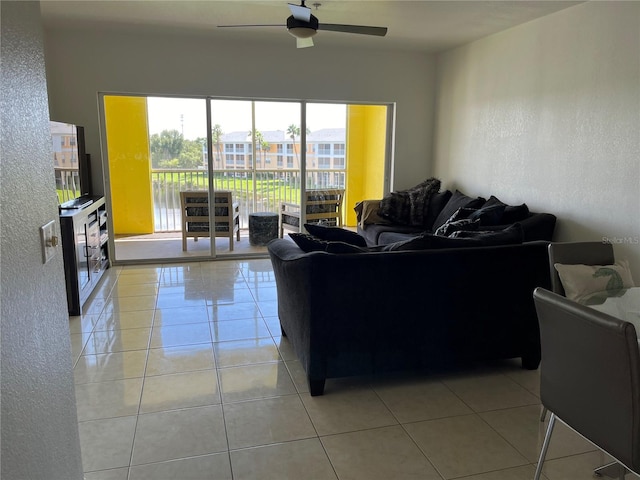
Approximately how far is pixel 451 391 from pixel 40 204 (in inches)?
94.0

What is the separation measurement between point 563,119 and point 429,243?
7.91 ft

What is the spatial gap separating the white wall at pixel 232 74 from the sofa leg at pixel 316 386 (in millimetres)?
4082

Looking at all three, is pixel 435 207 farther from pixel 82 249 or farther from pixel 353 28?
pixel 82 249

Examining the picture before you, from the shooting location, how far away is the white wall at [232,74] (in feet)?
17.2

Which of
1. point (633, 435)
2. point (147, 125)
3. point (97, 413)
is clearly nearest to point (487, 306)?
point (633, 435)

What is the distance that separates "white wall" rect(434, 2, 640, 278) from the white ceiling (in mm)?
318

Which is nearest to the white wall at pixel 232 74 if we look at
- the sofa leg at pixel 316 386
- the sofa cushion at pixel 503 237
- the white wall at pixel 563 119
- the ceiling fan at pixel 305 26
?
the white wall at pixel 563 119

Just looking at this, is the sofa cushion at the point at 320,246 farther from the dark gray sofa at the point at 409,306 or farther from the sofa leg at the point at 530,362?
the sofa leg at the point at 530,362

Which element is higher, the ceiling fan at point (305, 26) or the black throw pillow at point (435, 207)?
the ceiling fan at point (305, 26)

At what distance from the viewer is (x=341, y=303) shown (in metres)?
2.62

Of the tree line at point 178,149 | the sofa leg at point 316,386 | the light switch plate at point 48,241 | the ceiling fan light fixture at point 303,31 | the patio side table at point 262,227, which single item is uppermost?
the ceiling fan light fixture at point 303,31

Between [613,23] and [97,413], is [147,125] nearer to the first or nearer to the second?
[97,413]

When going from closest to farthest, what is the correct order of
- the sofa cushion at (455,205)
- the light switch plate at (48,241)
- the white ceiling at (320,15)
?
1. the light switch plate at (48,241)
2. the white ceiling at (320,15)
3. the sofa cushion at (455,205)

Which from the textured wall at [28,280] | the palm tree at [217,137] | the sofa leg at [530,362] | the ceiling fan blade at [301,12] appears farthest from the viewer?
the palm tree at [217,137]
